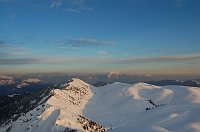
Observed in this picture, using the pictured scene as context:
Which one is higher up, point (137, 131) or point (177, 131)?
point (137, 131)

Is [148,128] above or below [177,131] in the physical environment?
above

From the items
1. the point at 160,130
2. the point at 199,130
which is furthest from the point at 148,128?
the point at 199,130

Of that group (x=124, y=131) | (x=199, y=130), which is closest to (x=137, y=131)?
(x=124, y=131)

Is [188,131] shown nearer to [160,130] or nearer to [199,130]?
[199,130]

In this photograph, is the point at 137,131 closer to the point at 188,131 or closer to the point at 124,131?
the point at 124,131

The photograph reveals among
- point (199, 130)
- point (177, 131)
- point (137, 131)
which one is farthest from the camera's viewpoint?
point (177, 131)

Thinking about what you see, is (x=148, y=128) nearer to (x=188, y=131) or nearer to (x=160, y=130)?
(x=160, y=130)

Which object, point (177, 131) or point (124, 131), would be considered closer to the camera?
point (124, 131)

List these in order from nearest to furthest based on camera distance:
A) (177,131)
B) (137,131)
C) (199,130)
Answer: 1. (137,131)
2. (199,130)
3. (177,131)
